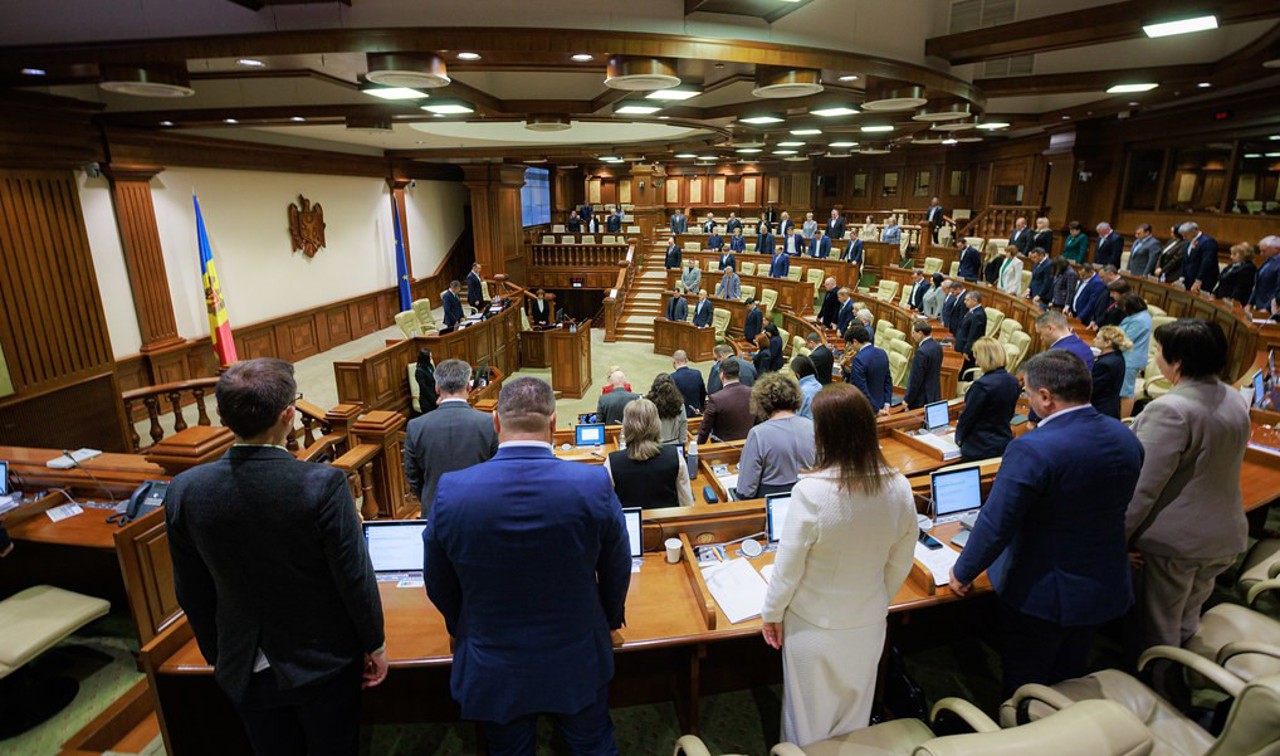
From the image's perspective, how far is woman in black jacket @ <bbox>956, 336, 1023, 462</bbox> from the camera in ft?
11.1

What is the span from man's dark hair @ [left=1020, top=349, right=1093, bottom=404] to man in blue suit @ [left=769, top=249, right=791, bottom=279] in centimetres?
1059

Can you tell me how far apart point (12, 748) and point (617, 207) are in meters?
18.7

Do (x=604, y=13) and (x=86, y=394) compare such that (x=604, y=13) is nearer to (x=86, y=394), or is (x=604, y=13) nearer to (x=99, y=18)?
(x=99, y=18)

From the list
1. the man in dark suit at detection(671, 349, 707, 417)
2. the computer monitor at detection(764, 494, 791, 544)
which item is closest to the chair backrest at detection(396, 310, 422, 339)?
the man in dark suit at detection(671, 349, 707, 417)

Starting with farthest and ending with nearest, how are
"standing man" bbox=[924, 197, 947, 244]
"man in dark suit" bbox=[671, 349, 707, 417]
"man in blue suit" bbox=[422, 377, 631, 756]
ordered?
"standing man" bbox=[924, 197, 947, 244] < "man in dark suit" bbox=[671, 349, 707, 417] < "man in blue suit" bbox=[422, 377, 631, 756]

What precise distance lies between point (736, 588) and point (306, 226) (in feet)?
32.9

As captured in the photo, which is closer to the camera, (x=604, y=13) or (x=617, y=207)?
(x=604, y=13)

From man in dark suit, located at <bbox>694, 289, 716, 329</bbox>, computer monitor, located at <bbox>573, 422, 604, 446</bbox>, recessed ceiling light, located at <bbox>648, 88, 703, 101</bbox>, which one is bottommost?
man in dark suit, located at <bbox>694, 289, 716, 329</bbox>

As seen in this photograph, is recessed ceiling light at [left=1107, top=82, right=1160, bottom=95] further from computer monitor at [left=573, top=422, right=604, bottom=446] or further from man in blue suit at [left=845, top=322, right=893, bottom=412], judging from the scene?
computer monitor at [left=573, top=422, right=604, bottom=446]

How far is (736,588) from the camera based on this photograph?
2377mm

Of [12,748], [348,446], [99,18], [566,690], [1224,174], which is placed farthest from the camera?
[1224,174]

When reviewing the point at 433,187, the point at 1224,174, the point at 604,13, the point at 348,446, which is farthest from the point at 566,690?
the point at 433,187

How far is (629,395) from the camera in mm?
4918

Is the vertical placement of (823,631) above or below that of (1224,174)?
below
